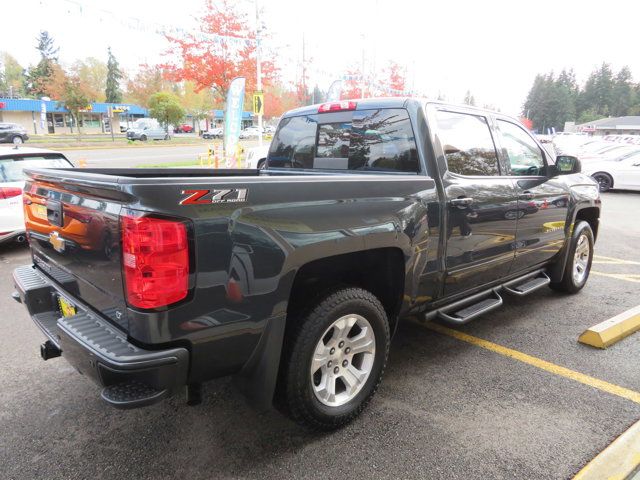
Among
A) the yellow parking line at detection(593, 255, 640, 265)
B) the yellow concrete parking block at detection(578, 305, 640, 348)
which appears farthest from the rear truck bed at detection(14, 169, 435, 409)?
the yellow parking line at detection(593, 255, 640, 265)

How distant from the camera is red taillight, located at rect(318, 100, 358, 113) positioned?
3.47 meters

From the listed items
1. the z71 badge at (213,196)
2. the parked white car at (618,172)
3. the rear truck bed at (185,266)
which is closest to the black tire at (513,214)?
the rear truck bed at (185,266)

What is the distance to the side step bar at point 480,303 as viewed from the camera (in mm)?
3340

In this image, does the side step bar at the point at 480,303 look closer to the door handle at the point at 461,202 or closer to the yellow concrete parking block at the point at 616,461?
the door handle at the point at 461,202

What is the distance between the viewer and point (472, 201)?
10.7ft

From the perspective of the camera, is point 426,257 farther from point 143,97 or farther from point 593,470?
point 143,97

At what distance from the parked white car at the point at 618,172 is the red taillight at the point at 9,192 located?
50.8ft

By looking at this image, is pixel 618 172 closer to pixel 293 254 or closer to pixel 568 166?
pixel 568 166

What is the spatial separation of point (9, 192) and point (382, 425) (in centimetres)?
579

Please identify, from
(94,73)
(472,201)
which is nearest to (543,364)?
(472,201)

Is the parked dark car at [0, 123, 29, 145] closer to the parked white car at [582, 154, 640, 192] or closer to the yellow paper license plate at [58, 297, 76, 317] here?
the parked white car at [582, 154, 640, 192]

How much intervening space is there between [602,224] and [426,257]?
27.8 ft

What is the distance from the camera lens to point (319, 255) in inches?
91.0

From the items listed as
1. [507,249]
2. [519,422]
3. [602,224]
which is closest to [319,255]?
[519,422]
